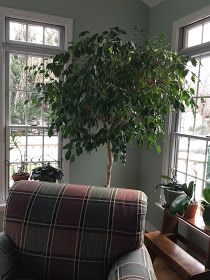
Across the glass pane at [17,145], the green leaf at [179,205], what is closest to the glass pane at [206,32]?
the green leaf at [179,205]

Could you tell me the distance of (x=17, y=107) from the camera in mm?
2570

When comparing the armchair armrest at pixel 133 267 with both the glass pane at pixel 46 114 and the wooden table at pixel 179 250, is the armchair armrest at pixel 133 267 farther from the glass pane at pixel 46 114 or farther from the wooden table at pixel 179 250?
the glass pane at pixel 46 114

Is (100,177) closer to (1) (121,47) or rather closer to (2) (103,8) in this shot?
(1) (121,47)

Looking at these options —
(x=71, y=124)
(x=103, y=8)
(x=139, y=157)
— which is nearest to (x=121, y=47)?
(x=71, y=124)

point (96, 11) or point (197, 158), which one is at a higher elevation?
point (96, 11)

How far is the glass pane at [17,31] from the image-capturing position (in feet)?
8.00

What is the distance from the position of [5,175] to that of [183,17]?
227 cm

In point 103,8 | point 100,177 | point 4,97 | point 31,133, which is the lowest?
point 100,177

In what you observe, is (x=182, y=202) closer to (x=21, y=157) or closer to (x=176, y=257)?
(x=176, y=257)

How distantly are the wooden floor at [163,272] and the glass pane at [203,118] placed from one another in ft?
3.96

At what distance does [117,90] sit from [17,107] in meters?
1.20

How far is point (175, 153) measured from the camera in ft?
8.54

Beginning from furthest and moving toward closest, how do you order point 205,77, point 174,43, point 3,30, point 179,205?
point 174,43 < point 3,30 < point 205,77 < point 179,205

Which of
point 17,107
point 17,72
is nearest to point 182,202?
point 17,107
